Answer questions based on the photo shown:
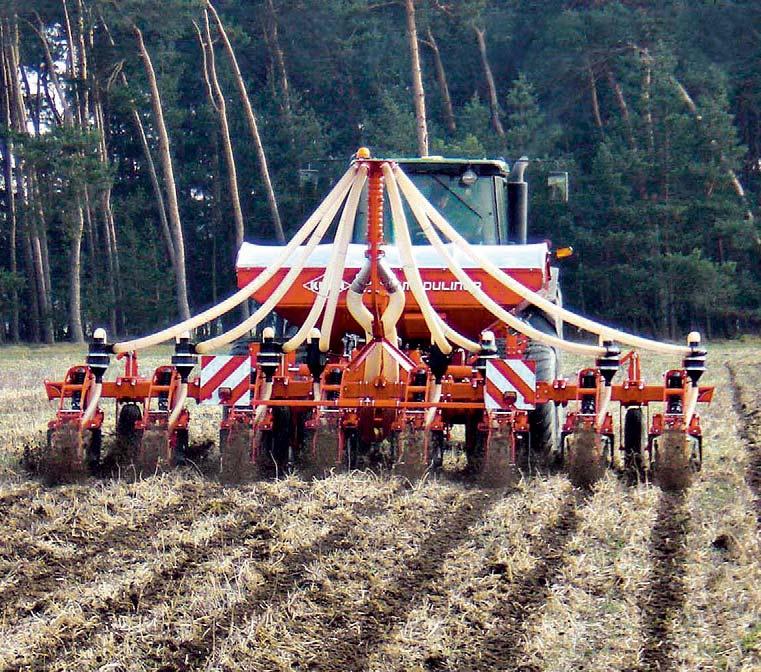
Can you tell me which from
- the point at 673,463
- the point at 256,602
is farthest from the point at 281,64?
the point at 256,602

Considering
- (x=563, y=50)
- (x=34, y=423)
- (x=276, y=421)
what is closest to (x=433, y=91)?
(x=563, y=50)

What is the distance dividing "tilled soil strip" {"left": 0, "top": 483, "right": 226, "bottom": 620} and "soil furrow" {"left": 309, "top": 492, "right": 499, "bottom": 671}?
122 centimetres

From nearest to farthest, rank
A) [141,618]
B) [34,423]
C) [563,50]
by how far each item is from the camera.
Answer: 1. [141,618]
2. [34,423]
3. [563,50]

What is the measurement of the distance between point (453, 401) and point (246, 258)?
6.40ft

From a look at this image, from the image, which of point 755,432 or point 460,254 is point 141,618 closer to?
point 460,254

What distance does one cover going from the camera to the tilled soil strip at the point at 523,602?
4.48 m

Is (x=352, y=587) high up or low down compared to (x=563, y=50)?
down

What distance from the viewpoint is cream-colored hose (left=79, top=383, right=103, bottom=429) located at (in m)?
8.12

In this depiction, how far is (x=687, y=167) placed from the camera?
34.4m

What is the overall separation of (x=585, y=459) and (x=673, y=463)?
53 centimetres

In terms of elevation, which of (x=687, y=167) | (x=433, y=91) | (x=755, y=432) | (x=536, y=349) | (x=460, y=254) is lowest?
(x=755, y=432)

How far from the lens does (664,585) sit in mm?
5363

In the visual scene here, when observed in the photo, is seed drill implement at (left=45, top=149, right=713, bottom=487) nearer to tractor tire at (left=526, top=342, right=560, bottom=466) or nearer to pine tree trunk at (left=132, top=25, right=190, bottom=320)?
tractor tire at (left=526, top=342, right=560, bottom=466)

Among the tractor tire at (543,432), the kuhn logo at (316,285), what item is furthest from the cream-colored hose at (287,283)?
the tractor tire at (543,432)
